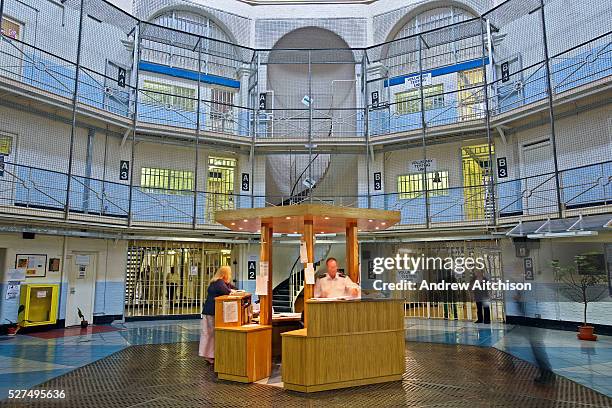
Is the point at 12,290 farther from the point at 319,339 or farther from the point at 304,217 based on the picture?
the point at 319,339

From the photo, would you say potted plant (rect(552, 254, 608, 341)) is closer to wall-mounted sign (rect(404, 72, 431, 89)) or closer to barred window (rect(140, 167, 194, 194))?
wall-mounted sign (rect(404, 72, 431, 89))

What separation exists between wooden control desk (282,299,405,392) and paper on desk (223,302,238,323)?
0.91 m

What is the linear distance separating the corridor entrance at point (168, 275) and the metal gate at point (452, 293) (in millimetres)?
6624

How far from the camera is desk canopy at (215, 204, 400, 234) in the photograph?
6.52 meters

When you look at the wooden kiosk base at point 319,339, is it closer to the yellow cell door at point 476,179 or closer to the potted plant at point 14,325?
the yellow cell door at point 476,179

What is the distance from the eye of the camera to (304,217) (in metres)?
6.71

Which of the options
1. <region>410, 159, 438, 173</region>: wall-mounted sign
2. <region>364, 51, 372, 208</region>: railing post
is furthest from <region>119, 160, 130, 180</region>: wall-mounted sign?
<region>410, 159, 438, 173</region>: wall-mounted sign

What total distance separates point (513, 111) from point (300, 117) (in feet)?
22.4

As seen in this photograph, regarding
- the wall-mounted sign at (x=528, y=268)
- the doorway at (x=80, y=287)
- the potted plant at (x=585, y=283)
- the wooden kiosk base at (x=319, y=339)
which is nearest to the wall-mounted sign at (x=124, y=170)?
the doorway at (x=80, y=287)

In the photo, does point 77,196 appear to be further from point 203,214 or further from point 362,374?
point 362,374

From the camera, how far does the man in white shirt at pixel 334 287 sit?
691 cm

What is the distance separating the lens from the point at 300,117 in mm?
15531

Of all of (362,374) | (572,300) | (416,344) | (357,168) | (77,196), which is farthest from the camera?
(357,168)

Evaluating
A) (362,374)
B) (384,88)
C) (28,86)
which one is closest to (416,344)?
(362,374)
